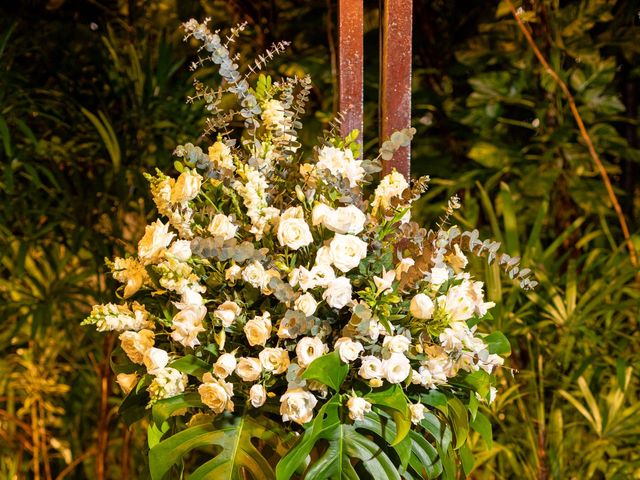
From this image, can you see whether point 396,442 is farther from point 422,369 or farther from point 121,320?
point 121,320

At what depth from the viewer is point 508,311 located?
1.77m

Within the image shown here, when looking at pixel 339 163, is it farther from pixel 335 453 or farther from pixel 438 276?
pixel 335 453

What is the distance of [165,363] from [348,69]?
0.55 metres

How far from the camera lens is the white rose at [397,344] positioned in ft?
3.17

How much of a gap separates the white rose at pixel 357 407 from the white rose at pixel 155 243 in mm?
324

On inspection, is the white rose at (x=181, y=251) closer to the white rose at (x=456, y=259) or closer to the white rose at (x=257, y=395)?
the white rose at (x=257, y=395)

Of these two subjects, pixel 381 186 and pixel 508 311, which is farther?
pixel 508 311

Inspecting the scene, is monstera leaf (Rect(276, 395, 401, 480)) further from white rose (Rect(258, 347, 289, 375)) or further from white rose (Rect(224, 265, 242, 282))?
white rose (Rect(224, 265, 242, 282))

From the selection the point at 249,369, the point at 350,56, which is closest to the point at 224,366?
the point at 249,369

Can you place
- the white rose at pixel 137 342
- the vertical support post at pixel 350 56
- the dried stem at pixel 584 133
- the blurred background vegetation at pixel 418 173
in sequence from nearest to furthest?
the white rose at pixel 137 342
the vertical support post at pixel 350 56
the blurred background vegetation at pixel 418 173
the dried stem at pixel 584 133

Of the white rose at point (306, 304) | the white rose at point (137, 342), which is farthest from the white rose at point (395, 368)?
the white rose at point (137, 342)

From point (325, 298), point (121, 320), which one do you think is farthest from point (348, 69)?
point (121, 320)

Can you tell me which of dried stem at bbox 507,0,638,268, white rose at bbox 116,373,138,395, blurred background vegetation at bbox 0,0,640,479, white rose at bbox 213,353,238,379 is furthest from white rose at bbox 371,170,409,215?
dried stem at bbox 507,0,638,268

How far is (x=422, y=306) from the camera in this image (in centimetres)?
97
